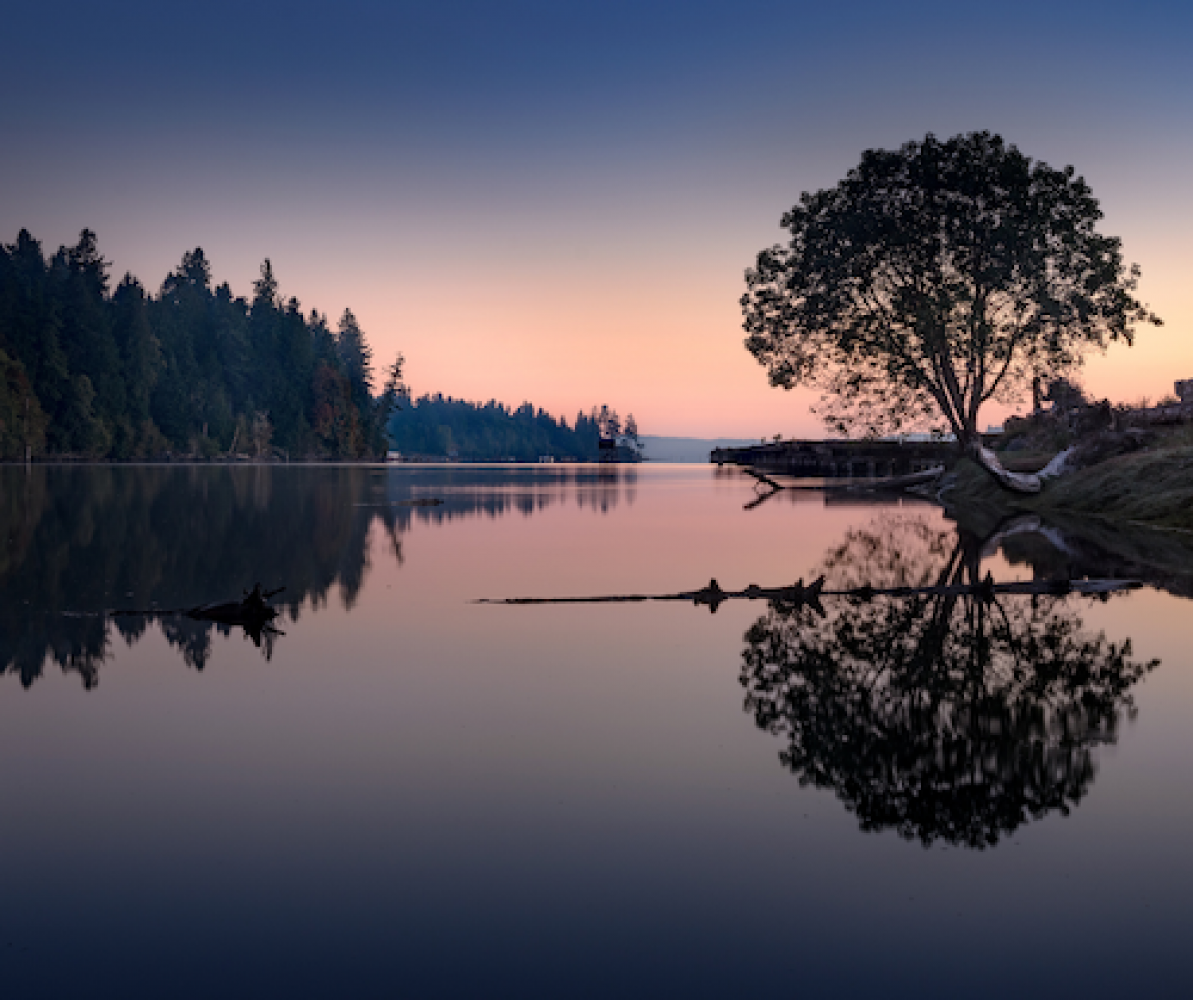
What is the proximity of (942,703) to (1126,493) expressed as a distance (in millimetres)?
25254

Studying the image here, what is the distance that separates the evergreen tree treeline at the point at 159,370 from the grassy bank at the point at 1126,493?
119372 mm

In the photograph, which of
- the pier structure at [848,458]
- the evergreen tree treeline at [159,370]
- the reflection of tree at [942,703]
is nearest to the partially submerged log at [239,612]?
the reflection of tree at [942,703]

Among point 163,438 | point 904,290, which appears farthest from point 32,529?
point 163,438

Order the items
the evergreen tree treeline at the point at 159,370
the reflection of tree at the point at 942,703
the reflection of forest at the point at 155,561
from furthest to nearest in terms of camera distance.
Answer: the evergreen tree treeline at the point at 159,370 → the reflection of forest at the point at 155,561 → the reflection of tree at the point at 942,703

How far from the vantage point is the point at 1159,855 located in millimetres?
5391

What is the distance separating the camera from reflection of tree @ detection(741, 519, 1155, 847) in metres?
6.25

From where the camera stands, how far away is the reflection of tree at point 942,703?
6.25 metres

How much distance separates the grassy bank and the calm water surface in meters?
14.3

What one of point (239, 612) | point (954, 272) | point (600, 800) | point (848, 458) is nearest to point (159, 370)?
point (848, 458)

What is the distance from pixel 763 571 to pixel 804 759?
12.3m

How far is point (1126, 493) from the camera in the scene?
29734mm

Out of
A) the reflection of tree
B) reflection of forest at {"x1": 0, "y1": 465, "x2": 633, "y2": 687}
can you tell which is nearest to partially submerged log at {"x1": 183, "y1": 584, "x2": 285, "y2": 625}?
reflection of forest at {"x1": 0, "y1": 465, "x2": 633, "y2": 687}

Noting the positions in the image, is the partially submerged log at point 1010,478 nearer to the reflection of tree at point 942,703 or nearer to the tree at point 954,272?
the tree at point 954,272

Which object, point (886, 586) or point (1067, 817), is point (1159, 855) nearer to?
point (1067, 817)
